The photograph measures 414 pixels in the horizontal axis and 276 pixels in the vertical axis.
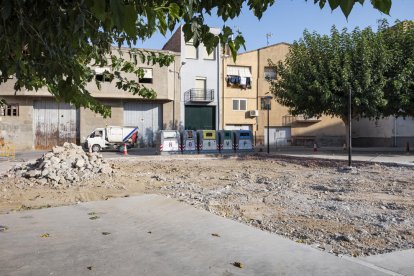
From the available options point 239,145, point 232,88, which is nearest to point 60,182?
point 239,145

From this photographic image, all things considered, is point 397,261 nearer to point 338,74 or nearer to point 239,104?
point 338,74

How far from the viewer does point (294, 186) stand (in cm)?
1223

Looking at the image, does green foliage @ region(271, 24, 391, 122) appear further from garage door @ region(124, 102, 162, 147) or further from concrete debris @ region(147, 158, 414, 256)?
garage door @ region(124, 102, 162, 147)

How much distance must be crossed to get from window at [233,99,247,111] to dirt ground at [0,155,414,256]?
76.6 ft

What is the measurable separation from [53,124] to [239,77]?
16.9 meters

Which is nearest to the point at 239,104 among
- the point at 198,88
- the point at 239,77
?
the point at 239,77

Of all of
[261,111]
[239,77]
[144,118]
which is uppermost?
[239,77]

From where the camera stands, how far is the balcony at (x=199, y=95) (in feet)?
125

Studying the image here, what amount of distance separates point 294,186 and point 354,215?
425 centimetres

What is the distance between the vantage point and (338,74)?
987 inches

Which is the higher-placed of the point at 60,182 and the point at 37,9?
the point at 37,9

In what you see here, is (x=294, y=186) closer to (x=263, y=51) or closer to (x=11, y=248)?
(x=11, y=248)

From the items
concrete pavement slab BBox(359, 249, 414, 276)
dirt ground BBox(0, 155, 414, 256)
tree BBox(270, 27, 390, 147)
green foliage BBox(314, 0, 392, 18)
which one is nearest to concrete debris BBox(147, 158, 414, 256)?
dirt ground BBox(0, 155, 414, 256)

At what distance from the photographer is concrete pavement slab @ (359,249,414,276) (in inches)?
177
